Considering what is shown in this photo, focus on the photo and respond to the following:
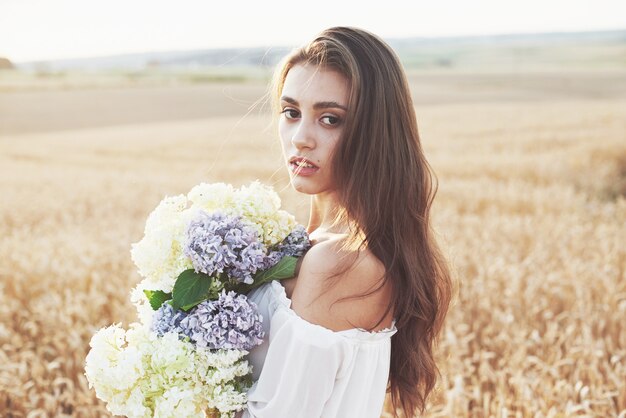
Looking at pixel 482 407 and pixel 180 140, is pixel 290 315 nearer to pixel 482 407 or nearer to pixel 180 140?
pixel 482 407

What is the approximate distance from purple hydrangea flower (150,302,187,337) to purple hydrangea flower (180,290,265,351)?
37mm

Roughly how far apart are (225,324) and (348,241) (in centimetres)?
43

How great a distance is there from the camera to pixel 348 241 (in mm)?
2166

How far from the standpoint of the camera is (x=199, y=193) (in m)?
2.36

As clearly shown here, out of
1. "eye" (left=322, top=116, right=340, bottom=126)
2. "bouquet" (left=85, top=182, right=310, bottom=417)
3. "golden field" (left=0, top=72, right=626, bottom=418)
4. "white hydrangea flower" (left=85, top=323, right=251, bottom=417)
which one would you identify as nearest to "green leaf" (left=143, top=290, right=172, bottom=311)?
"bouquet" (left=85, top=182, right=310, bottom=417)

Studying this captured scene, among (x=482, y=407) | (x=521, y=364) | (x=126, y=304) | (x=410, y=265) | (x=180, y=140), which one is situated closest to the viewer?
(x=410, y=265)

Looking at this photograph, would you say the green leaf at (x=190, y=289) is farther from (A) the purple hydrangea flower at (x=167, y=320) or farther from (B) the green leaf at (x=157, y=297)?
(B) the green leaf at (x=157, y=297)

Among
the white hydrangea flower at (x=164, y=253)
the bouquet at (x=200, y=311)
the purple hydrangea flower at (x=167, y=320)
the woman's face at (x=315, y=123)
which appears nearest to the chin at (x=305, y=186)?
the woman's face at (x=315, y=123)

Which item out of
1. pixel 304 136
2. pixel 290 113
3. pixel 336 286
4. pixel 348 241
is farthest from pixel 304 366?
pixel 290 113

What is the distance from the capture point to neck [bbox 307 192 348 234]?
238 centimetres

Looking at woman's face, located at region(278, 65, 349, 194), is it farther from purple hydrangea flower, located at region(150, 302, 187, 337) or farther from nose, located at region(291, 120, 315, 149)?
purple hydrangea flower, located at region(150, 302, 187, 337)

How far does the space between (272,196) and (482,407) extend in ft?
8.09

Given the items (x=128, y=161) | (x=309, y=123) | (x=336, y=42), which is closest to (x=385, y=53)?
(x=336, y=42)

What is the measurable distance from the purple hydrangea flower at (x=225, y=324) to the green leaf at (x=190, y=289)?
0.03 metres
